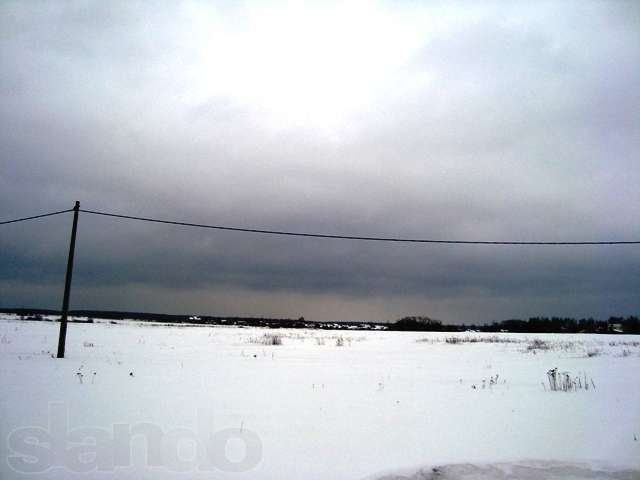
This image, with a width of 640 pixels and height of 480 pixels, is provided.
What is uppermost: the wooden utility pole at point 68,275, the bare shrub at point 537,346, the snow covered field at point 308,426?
the wooden utility pole at point 68,275

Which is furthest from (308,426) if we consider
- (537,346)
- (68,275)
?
(537,346)

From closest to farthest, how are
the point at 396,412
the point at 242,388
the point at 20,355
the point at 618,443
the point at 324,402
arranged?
the point at 618,443, the point at 396,412, the point at 324,402, the point at 242,388, the point at 20,355

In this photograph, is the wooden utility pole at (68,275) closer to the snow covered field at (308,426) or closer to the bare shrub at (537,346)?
the snow covered field at (308,426)

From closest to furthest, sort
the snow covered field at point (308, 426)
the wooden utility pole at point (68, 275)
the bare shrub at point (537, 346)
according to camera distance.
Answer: the snow covered field at point (308, 426)
the wooden utility pole at point (68, 275)
the bare shrub at point (537, 346)

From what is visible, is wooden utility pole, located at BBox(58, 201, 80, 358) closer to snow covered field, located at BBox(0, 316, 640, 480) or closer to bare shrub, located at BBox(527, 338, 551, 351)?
snow covered field, located at BBox(0, 316, 640, 480)

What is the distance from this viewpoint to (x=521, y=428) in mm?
7492

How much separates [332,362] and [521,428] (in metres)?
10.2

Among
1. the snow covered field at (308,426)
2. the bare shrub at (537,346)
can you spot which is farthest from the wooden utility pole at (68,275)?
the bare shrub at (537,346)

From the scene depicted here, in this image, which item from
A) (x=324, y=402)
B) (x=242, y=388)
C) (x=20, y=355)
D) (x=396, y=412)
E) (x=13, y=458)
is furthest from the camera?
(x=20, y=355)

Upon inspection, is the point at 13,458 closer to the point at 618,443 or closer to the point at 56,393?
the point at 56,393

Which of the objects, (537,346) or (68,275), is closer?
(68,275)

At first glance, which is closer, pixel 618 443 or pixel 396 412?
pixel 618 443

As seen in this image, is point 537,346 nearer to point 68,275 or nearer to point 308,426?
point 308,426

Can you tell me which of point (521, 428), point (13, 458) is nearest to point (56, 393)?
point (13, 458)
